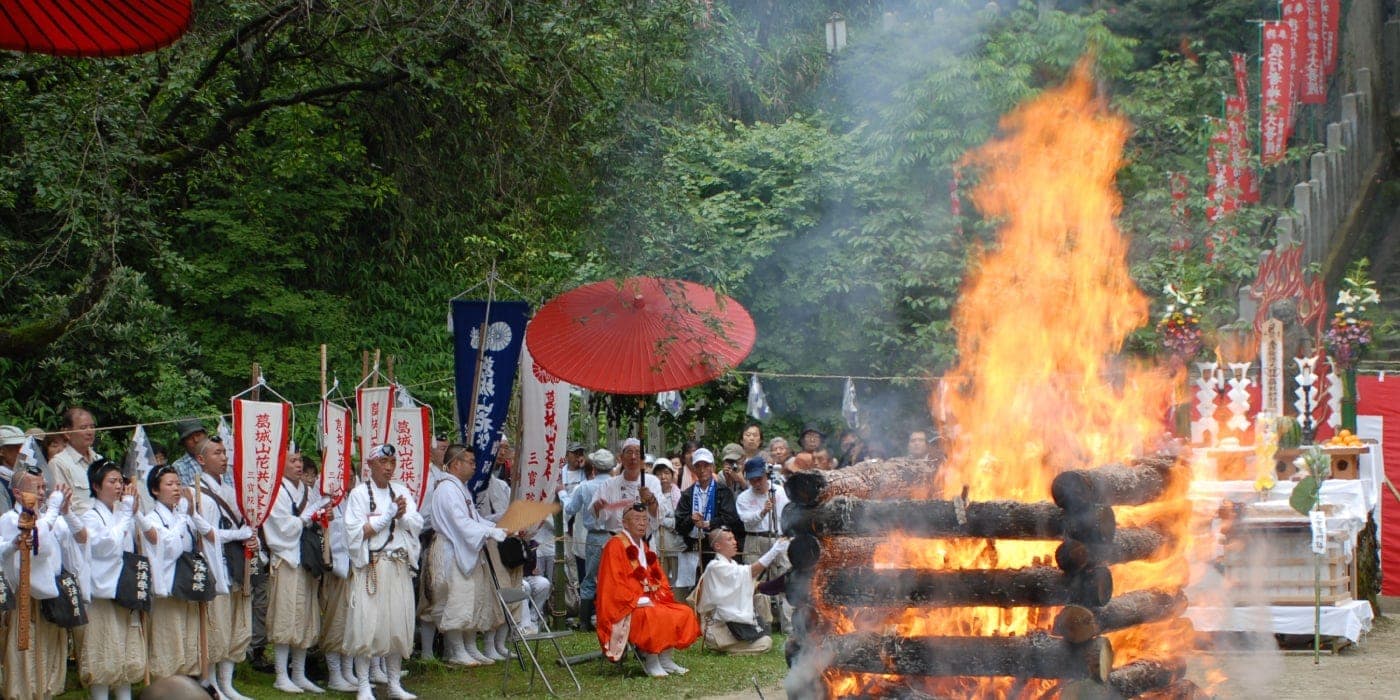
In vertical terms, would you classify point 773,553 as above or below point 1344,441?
below

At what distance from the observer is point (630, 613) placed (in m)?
11.8

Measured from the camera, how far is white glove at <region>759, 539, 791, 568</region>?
13617 millimetres

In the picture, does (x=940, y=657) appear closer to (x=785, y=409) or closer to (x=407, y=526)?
(x=407, y=526)

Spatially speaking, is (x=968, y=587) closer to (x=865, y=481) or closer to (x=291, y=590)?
(x=865, y=481)

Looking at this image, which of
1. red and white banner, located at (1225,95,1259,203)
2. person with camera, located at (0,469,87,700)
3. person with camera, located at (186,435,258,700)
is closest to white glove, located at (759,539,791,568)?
person with camera, located at (186,435,258,700)

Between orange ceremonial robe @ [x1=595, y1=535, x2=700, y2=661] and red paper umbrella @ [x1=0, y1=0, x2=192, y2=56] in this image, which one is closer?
red paper umbrella @ [x1=0, y1=0, x2=192, y2=56]

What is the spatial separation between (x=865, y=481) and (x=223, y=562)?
15.7 ft

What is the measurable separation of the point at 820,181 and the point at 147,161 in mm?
9042

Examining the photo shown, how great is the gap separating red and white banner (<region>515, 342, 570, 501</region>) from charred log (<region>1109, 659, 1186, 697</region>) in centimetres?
615

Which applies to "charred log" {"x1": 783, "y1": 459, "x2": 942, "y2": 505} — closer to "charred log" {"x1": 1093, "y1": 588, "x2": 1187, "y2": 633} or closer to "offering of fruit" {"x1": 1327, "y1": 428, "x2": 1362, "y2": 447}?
"charred log" {"x1": 1093, "y1": 588, "x2": 1187, "y2": 633}

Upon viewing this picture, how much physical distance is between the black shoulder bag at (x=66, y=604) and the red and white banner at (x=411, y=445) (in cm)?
285

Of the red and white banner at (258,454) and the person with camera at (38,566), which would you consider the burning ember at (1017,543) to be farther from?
the person with camera at (38,566)

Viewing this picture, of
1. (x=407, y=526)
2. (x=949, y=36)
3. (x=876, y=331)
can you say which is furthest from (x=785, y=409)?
(x=407, y=526)

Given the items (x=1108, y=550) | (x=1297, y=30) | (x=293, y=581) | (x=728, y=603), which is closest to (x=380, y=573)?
(x=293, y=581)
